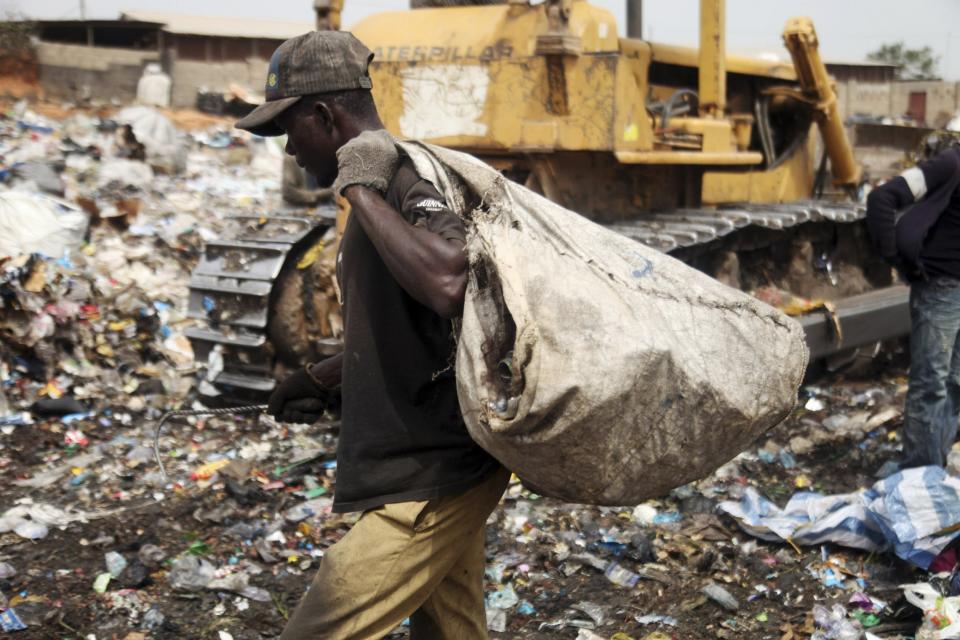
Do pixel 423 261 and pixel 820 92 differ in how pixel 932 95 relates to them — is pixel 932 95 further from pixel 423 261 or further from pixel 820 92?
pixel 423 261

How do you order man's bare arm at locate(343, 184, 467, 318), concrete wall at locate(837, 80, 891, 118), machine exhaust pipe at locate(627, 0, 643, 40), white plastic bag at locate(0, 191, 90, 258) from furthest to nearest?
concrete wall at locate(837, 80, 891, 118) → machine exhaust pipe at locate(627, 0, 643, 40) → white plastic bag at locate(0, 191, 90, 258) → man's bare arm at locate(343, 184, 467, 318)

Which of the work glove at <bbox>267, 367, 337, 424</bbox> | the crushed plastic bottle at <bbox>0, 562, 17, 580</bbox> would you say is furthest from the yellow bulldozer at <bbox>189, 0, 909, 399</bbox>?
the work glove at <bbox>267, 367, 337, 424</bbox>

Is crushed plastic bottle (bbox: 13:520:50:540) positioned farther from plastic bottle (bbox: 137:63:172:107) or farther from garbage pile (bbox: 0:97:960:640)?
plastic bottle (bbox: 137:63:172:107)

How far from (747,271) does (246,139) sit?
11922mm

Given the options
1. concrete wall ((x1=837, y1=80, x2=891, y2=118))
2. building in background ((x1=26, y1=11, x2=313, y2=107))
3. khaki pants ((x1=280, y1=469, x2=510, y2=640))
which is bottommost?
khaki pants ((x1=280, y1=469, x2=510, y2=640))

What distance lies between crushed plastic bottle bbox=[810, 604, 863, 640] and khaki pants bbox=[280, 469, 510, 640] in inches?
74.4

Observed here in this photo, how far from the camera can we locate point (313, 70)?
2.25 meters

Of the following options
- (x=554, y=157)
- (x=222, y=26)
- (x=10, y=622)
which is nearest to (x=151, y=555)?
(x=10, y=622)

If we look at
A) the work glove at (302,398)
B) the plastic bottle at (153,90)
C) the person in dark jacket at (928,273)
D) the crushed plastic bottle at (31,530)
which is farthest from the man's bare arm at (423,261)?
the plastic bottle at (153,90)

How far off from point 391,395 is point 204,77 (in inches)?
885

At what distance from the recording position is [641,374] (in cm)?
192

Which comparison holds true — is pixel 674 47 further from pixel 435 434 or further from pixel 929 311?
pixel 435 434

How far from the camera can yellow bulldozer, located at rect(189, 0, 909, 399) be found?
568cm

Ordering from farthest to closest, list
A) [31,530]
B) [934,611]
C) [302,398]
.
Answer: [31,530]
[934,611]
[302,398]
